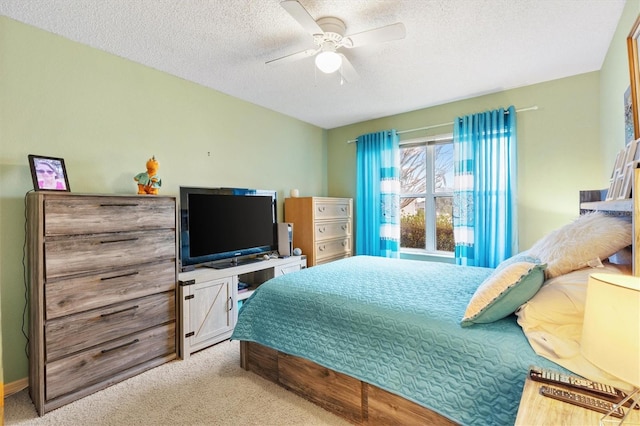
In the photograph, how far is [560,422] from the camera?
0.83 m

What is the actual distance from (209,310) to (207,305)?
55 mm

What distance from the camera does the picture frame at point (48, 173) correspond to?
198 cm

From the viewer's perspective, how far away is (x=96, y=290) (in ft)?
6.89

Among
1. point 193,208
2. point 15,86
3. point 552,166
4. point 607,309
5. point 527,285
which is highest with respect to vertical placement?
point 15,86

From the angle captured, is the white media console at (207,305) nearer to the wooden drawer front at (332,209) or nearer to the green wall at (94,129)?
the green wall at (94,129)

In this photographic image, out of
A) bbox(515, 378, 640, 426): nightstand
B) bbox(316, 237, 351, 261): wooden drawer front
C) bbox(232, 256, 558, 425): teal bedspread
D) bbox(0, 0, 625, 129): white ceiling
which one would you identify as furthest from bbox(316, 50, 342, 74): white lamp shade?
bbox(316, 237, 351, 261): wooden drawer front

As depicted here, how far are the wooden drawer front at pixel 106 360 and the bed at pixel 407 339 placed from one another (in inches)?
28.7

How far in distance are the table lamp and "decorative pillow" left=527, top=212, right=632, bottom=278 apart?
2.46ft

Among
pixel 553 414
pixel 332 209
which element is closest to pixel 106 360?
pixel 553 414

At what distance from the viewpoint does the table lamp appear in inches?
26.1

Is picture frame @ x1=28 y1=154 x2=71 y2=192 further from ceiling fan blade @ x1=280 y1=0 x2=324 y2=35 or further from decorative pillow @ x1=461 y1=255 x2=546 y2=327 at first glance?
decorative pillow @ x1=461 y1=255 x2=546 y2=327

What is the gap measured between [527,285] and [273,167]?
10.4 feet

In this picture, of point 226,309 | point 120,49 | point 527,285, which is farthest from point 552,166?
point 120,49

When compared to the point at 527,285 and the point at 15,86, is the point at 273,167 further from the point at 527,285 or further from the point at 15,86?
the point at 527,285
